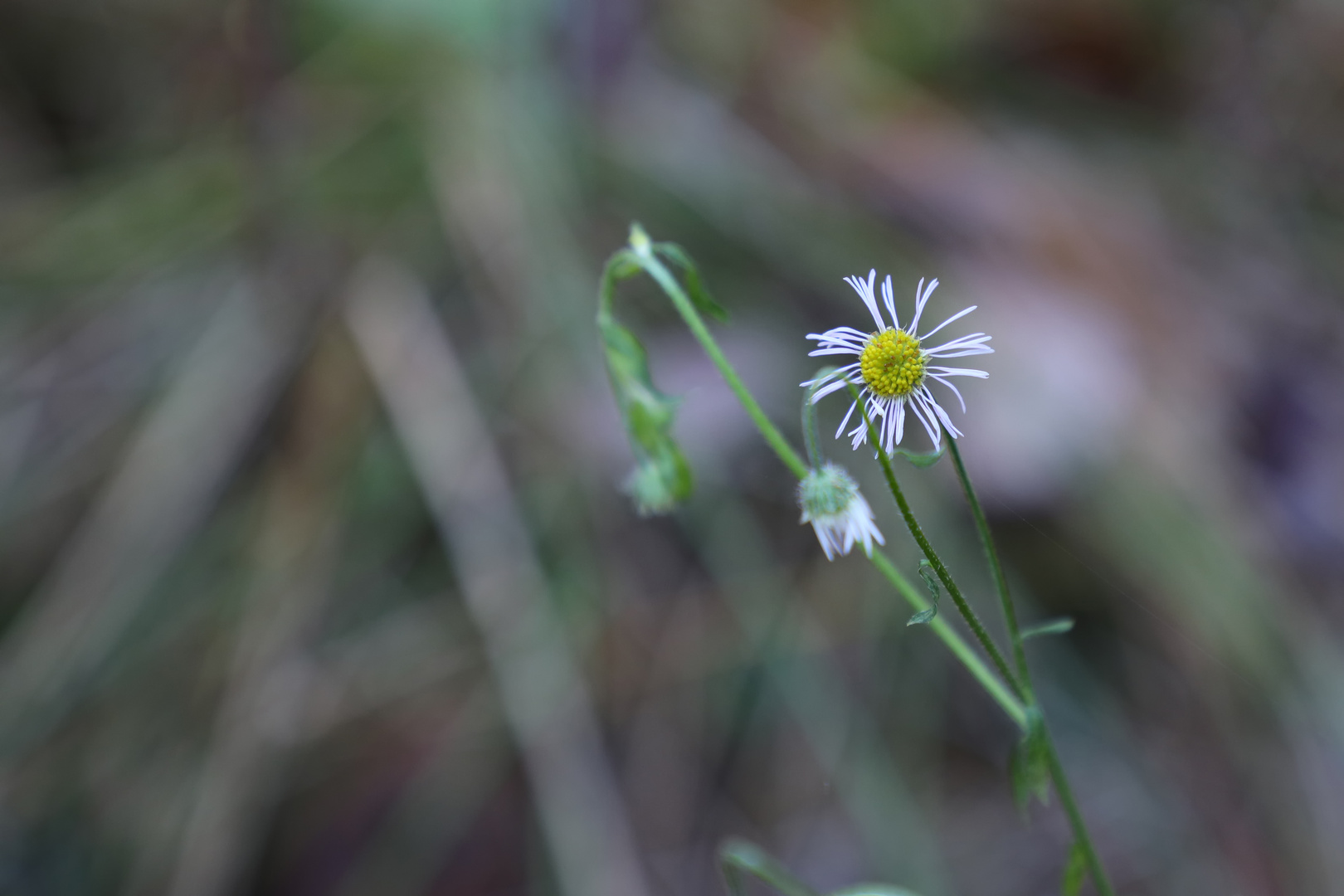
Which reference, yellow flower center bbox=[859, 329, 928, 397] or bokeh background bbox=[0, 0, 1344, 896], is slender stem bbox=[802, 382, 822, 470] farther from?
bokeh background bbox=[0, 0, 1344, 896]

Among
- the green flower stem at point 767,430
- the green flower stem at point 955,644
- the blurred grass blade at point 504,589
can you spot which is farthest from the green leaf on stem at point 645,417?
the blurred grass blade at point 504,589

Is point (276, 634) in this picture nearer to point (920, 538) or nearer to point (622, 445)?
point (622, 445)

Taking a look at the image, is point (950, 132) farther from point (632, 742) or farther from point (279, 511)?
point (279, 511)

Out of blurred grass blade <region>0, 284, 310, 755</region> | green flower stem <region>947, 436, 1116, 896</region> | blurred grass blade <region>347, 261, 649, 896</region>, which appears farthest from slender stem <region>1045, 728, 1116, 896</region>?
blurred grass blade <region>0, 284, 310, 755</region>

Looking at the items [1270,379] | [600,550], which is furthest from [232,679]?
[1270,379]

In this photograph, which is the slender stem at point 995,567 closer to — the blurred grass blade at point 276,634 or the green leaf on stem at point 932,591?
the green leaf on stem at point 932,591

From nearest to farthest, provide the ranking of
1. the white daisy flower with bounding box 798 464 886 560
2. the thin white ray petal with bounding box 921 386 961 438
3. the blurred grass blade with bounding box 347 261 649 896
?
the thin white ray petal with bounding box 921 386 961 438
the white daisy flower with bounding box 798 464 886 560
the blurred grass blade with bounding box 347 261 649 896
